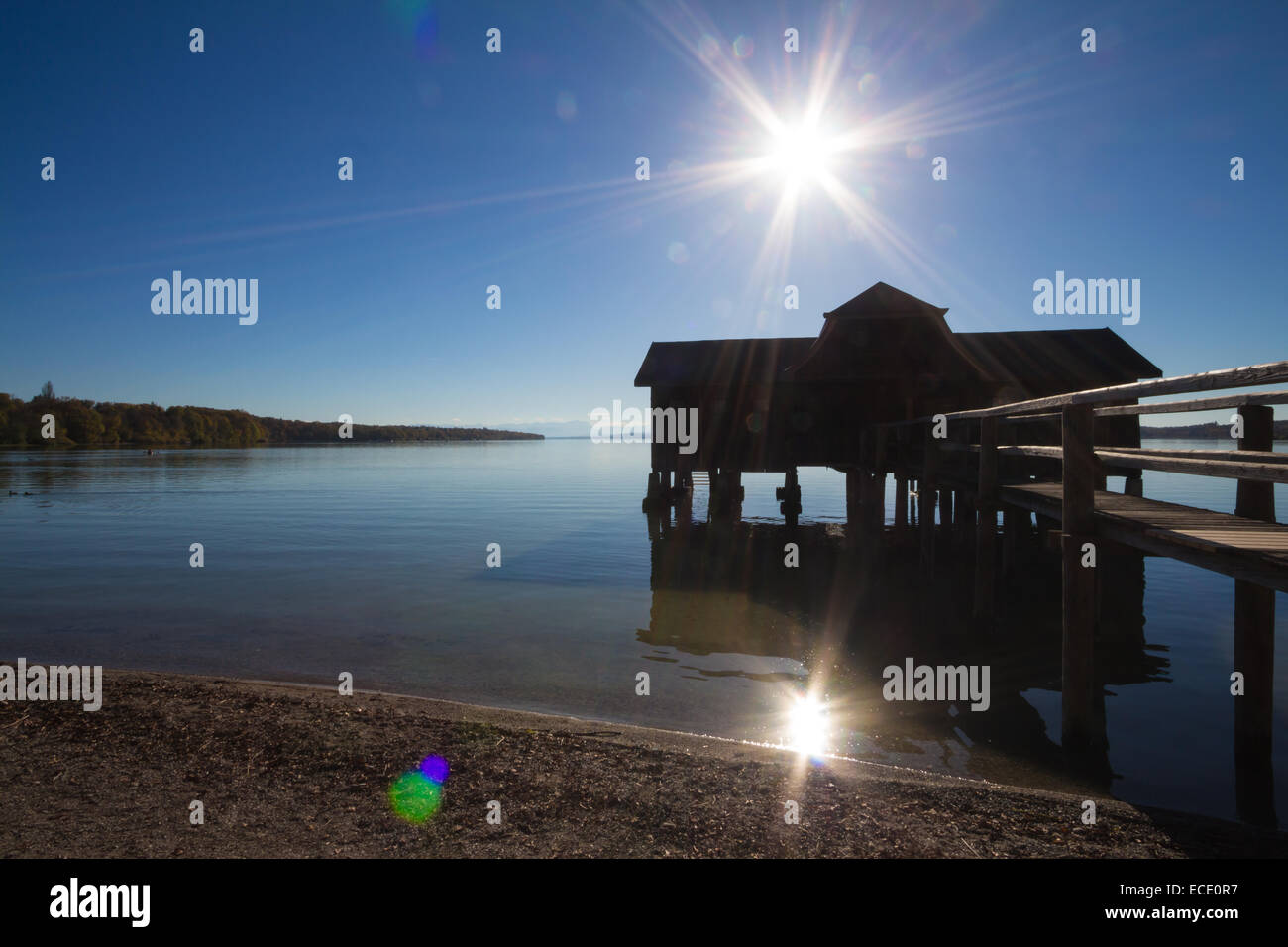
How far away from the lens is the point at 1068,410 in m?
6.85

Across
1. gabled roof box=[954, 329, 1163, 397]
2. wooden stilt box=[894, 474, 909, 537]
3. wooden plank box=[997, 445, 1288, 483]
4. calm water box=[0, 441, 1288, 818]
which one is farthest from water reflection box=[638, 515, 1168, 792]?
gabled roof box=[954, 329, 1163, 397]

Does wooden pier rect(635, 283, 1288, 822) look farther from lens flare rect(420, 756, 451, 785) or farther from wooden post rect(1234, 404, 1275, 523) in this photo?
lens flare rect(420, 756, 451, 785)

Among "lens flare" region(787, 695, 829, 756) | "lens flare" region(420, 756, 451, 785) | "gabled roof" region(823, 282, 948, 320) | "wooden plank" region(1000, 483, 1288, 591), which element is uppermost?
"gabled roof" region(823, 282, 948, 320)

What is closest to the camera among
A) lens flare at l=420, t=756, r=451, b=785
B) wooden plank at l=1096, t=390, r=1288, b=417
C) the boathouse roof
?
lens flare at l=420, t=756, r=451, b=785

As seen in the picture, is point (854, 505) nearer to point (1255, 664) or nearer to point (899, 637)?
point (899, 637)

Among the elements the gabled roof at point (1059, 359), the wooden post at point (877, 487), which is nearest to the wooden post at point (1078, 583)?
the wooden post at point (877, 487)

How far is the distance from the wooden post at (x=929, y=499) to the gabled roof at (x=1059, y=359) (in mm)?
7681

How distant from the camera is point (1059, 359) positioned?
2366 cm

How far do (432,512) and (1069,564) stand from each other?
29127 mm

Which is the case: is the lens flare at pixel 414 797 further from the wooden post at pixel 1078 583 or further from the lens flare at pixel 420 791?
the wooden post at pixel 1078 583

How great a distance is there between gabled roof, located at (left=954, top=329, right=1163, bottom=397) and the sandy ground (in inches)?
756

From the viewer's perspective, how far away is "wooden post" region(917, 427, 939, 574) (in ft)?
49.8
